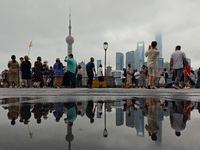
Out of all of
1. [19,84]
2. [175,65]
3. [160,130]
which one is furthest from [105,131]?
[19,84]

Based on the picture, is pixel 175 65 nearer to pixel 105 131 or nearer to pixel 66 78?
pixel 66 78

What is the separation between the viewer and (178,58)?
539 centimetres

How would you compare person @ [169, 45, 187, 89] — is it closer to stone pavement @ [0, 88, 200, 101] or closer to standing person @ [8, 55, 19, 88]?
stone pavement @ [0, 88, 200, 101]

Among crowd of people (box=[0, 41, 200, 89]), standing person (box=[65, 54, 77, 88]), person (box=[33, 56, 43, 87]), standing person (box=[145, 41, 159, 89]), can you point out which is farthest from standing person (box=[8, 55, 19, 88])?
standing person (box=[145, 41, 159, 89])

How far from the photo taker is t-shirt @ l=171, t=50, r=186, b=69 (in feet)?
17.6

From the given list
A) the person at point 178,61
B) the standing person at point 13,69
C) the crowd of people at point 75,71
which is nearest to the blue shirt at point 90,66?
the crowd of people at point 75,71

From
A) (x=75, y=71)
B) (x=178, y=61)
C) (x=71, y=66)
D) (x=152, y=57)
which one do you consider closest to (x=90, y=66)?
(x=75, y=71)

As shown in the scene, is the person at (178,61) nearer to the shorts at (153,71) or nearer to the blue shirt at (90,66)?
the shorts at (153,71)

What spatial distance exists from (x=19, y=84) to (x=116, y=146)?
9.79m

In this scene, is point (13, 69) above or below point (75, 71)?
above

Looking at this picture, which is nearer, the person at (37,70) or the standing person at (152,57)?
the standing person at (152,57)

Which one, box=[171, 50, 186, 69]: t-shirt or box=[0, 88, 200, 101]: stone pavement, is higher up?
box=[171, 50, 186, 69]: t-shirt

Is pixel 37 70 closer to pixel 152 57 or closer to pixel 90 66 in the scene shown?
pixel 90 66

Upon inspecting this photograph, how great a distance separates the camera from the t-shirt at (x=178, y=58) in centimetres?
536
